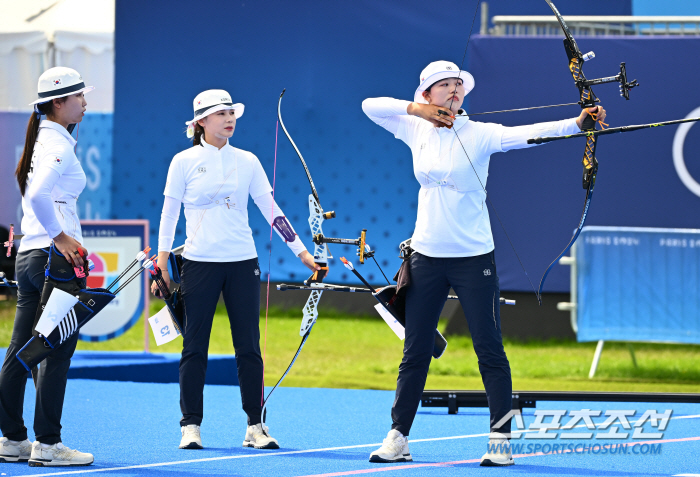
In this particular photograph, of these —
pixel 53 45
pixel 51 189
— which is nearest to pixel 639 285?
pixel 51 189

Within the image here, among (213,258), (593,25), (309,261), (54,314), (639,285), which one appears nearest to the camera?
(54,314)

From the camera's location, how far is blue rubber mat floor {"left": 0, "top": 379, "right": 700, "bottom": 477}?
3.26m

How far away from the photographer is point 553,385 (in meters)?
6.14

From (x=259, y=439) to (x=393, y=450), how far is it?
64 cm

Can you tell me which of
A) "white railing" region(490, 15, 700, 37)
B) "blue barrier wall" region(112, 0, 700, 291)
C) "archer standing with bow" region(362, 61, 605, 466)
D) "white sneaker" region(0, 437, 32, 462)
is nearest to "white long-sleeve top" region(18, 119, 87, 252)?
"white sneaker" region(0, 437, 32, 462)

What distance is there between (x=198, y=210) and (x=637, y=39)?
4611 mm

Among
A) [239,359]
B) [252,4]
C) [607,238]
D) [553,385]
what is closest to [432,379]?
[553,385]

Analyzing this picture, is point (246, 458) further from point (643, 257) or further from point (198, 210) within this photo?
point (643, 257)

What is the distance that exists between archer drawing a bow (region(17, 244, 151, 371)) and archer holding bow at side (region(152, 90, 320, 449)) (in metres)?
0.49

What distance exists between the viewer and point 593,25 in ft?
24.1

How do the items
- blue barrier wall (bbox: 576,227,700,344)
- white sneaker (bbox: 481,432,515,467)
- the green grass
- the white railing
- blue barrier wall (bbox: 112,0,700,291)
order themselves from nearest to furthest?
white sneaker (bbox: 481,432,515,467) → blue barrier wall (bbox: 576,227,700,344) → the green grass → the white railing → blue barrier wall (bbox: 112,0,700,291)

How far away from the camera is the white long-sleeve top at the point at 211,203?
3.65 meters

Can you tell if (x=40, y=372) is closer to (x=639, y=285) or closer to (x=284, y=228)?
(x=284, y=228)

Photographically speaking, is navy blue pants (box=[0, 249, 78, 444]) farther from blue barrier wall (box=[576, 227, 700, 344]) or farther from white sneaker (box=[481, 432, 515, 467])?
blue barrier wall (box=[576, 227, 700, 344])
